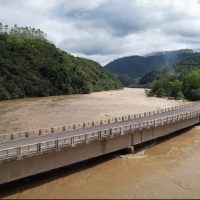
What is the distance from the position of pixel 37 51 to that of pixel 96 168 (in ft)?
463

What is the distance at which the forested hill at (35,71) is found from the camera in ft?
470

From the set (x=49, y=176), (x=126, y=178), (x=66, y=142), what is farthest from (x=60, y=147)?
(x=126, y=178)

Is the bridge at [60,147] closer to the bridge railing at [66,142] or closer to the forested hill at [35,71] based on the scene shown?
the bridge railing at [66,142]

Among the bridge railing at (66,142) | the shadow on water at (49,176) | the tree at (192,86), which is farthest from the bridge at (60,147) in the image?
the tree at (192,86)

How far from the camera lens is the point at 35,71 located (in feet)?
523

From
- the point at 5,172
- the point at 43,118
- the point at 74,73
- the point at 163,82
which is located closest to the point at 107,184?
the point at 5,172

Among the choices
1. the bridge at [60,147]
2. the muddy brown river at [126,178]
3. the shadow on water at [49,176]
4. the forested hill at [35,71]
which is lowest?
the muddy brown river at [126,178]

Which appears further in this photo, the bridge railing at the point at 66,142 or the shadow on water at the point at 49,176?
the shadow on water at the point at 49,176

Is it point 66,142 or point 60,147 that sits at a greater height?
point 66,142

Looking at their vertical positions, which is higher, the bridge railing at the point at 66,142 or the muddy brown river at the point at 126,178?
the bridge railing at the point at 66,142

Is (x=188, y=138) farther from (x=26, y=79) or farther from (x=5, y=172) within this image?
(x=26, y=79)

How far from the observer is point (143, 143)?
162 feet

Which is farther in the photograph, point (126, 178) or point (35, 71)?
point (35, 71)

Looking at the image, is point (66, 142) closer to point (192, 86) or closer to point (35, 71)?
point (192, 86)
